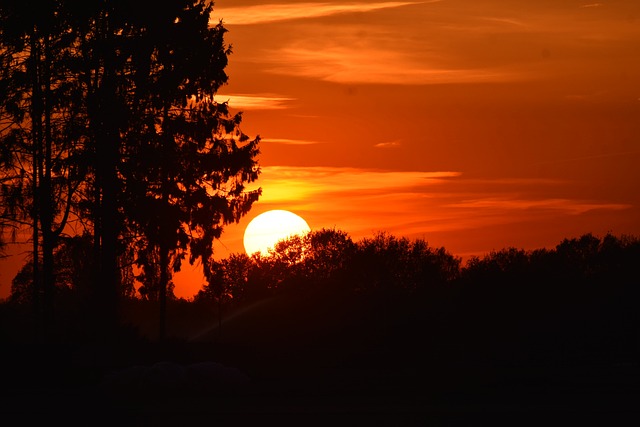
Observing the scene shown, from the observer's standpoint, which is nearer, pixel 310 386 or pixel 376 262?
pixel 310 386

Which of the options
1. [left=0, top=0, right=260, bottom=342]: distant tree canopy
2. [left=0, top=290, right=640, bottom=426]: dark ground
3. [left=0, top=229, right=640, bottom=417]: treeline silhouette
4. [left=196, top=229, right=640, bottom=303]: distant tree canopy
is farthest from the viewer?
[left=196, top=229, right=640, bottom=303]: distant tree canopy

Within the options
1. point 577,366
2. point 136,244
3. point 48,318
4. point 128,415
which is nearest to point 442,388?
point 128,415

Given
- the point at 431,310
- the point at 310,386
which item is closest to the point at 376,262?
the point at 431,310

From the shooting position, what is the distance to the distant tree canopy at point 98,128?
4162 cm

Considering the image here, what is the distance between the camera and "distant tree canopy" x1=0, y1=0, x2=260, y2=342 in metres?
41.6

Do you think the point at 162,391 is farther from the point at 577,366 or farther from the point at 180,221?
the point at 180,221

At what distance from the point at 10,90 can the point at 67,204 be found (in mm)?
4977

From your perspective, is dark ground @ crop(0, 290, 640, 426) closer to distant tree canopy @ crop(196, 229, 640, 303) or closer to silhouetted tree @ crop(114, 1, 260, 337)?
silhouetted tree @ crop(114, 1, 260, 337)

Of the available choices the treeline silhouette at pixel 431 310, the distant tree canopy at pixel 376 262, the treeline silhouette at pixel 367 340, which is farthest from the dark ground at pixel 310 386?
the distant tree canopy at pixel 376 262

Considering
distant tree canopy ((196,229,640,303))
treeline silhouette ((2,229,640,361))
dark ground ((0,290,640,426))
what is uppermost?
distant tree canopy ((196,229,640,303))

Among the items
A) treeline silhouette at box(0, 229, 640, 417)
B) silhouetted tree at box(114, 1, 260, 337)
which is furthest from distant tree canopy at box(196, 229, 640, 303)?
silhouetted tree at box(114, 1, 260, 337)

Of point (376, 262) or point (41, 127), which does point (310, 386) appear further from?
point (376, 262)

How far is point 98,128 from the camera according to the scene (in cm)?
4125

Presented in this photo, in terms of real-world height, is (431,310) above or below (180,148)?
below
